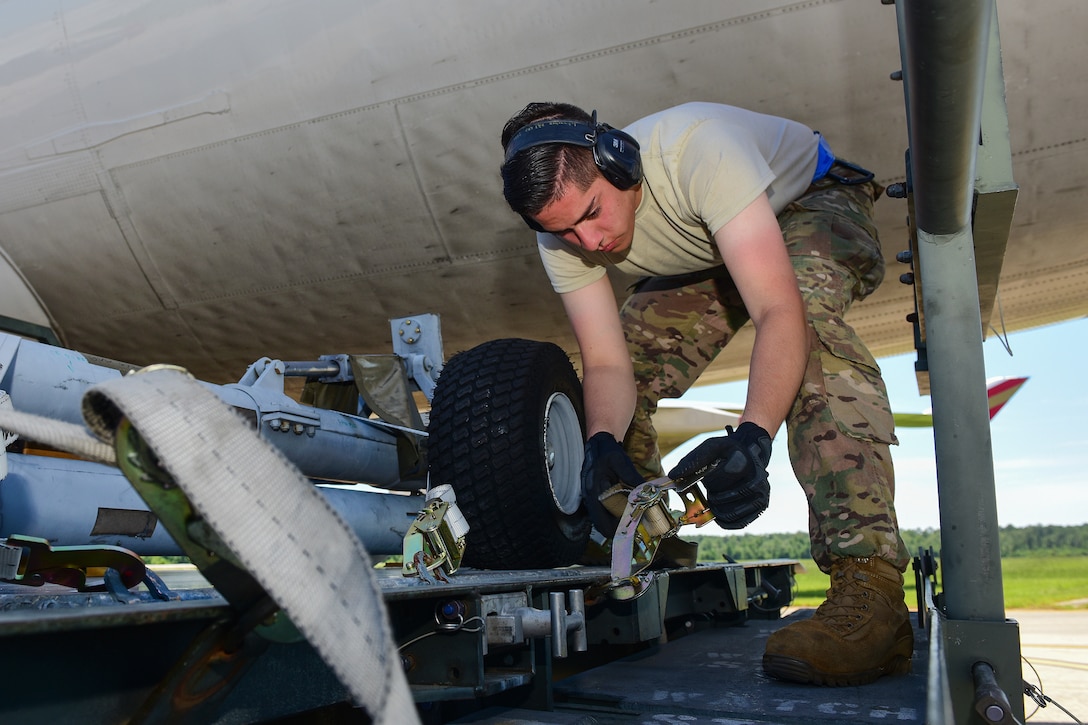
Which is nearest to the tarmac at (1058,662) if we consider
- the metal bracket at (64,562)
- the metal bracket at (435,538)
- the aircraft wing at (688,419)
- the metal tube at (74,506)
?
the aircraft wing at (688,419)

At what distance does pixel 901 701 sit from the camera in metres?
1.51

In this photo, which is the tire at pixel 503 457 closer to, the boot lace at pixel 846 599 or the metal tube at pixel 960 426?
the boot lace at pixel 846 599

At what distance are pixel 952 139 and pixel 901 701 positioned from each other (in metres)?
0.91

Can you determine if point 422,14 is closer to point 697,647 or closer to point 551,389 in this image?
point 551,389

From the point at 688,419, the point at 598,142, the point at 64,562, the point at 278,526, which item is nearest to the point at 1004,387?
the point at 688,419

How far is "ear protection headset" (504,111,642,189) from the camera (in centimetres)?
192

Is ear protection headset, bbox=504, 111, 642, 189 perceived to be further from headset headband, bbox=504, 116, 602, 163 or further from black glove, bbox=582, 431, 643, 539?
black glove, bbox=582, 431, 643, 539

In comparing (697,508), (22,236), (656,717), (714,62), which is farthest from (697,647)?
(22,236)

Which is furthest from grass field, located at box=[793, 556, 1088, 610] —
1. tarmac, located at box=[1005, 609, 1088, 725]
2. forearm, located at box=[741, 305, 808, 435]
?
forearm, located at box=[741, 305, 808, 435]

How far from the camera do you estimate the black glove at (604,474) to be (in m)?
1.88

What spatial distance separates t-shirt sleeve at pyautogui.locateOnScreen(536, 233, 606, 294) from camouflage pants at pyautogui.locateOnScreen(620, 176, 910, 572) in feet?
1.04

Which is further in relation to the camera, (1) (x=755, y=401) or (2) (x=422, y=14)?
(2) (x=422, y=14)

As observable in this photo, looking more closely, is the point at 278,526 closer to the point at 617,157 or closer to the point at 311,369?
the point at 617,157

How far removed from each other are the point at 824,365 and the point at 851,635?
0.63m
